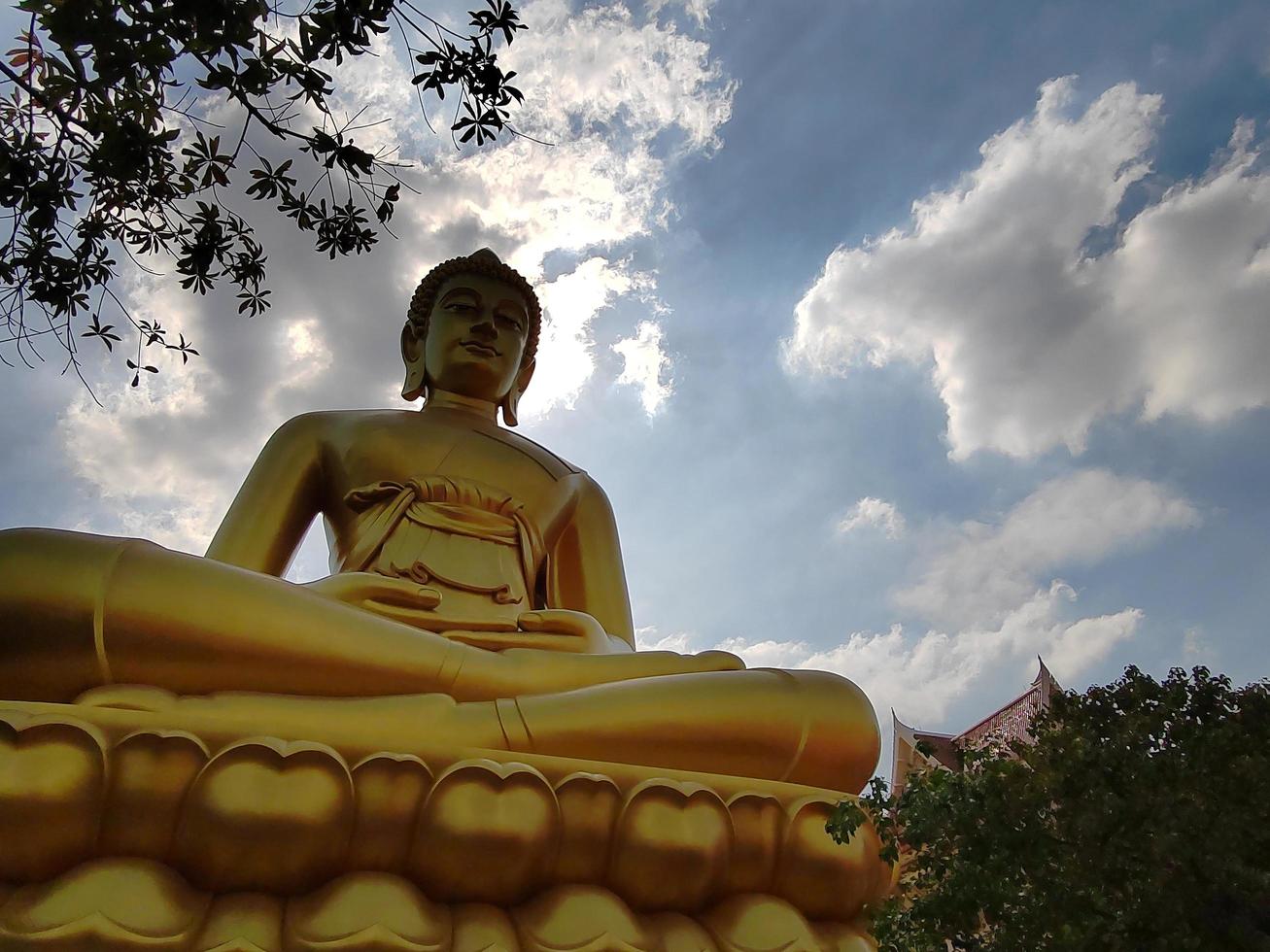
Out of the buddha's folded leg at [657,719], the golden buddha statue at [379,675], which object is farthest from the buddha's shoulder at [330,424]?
the buddha's folded leg at [657,719]

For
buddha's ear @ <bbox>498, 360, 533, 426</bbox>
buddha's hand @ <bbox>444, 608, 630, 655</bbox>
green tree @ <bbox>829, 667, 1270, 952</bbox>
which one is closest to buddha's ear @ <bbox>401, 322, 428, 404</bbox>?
buddha's ear @ <bbox>498, 360, 533, 426</bbox>

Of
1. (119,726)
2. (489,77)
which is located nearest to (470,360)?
(489,77)

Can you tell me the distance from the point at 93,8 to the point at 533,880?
9.14 feet

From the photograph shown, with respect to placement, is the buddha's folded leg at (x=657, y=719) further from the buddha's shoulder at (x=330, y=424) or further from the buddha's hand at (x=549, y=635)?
the buddha's shoulder at (x=330, y=424)

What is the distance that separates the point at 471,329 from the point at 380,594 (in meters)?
1.81

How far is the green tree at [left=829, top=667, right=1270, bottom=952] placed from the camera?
82.8 inches

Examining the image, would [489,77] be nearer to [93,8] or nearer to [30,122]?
[93,8]

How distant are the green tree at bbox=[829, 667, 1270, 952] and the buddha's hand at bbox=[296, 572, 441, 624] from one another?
1.78m

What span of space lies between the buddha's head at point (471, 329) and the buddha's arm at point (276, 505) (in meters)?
0.72

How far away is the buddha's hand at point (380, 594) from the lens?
3.67m

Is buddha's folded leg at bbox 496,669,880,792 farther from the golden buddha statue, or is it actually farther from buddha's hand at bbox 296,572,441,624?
buddha's hand at bbox 296,572,441,624

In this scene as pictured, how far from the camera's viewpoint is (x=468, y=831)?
2.39 metres

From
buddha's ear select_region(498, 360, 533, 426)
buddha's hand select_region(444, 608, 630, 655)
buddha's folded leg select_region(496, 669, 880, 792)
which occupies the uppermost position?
buddha's ear select_region(498, 360, 533, 426)

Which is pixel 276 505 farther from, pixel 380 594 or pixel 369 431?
pixel 380 594
